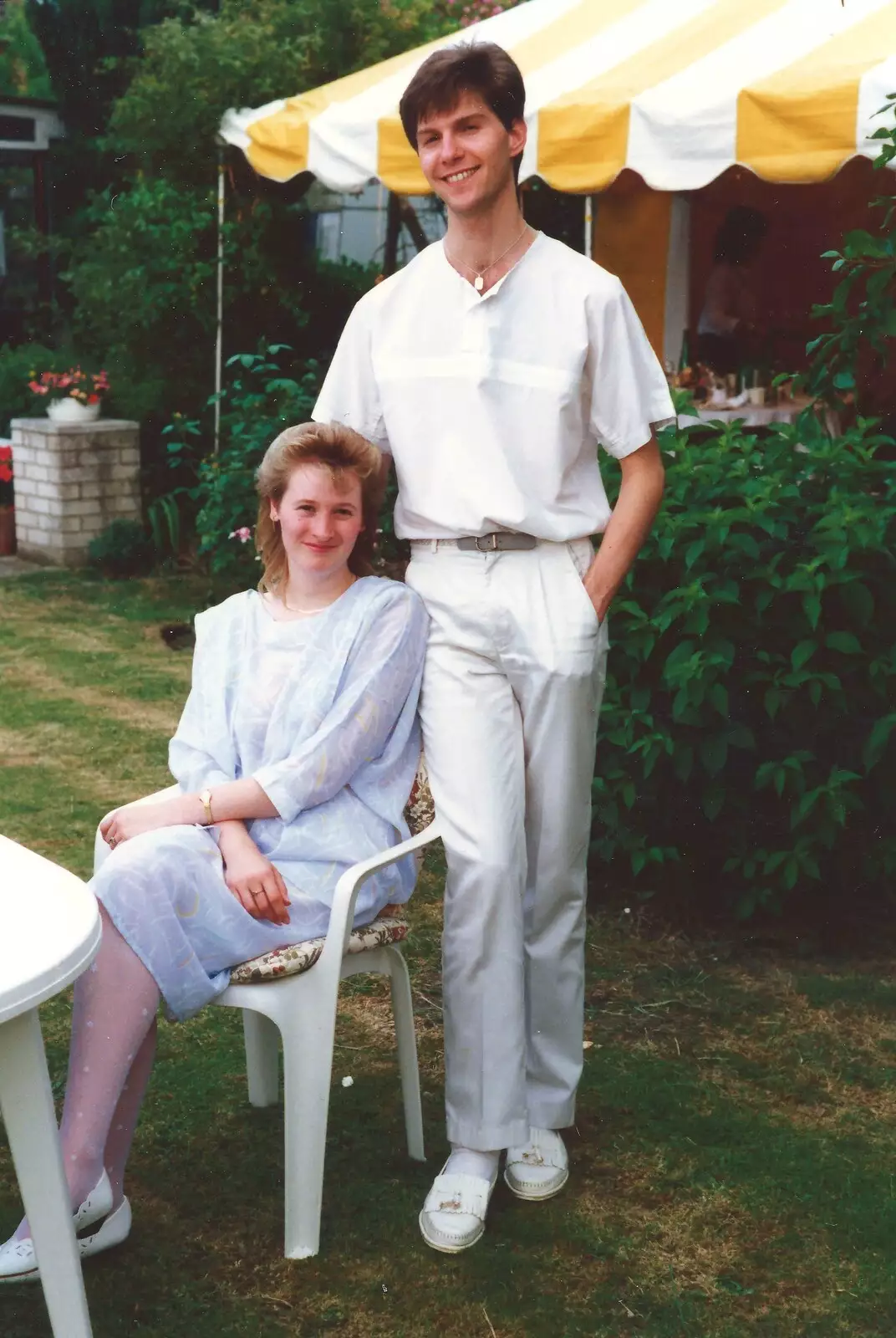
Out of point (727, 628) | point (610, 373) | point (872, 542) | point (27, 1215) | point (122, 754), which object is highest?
point (610, 373)

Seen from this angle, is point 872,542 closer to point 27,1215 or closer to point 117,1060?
point 117,1060

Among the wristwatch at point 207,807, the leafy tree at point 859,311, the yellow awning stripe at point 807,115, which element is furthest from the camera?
the yellow awning stripe at point 807,115

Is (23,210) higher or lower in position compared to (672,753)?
higher

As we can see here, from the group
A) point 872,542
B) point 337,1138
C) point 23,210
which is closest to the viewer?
point 337,1138

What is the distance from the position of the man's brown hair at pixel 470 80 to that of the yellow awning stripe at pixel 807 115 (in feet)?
10.8

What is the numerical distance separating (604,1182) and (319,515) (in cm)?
127

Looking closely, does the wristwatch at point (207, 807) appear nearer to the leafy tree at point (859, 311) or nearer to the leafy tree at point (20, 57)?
the leafy tree at point (859, 311)

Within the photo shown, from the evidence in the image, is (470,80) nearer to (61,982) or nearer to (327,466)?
(327,466)

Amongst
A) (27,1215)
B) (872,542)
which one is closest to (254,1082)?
(27,1215)

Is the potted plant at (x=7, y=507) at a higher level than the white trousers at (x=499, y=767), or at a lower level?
lower

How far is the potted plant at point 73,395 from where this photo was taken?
8820 millimetres

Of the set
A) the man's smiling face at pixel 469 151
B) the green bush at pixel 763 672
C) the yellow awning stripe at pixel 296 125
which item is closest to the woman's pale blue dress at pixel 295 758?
the man's smiling face at pixel 469 151

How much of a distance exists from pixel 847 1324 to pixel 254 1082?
1186 millimetres

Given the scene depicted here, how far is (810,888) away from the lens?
394 centimetres
